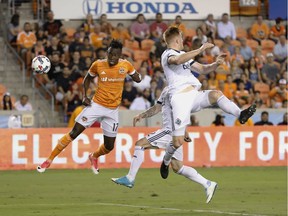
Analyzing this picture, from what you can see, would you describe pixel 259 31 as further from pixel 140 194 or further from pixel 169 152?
pixel 169 152

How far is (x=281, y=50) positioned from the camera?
33219mm

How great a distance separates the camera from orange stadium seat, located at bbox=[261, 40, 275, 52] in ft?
111

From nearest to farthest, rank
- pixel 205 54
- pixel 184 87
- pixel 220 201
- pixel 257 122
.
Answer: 1. pixel 184 87
2. pixel 220 201
3. pixel 257 122
4. pixel 205 54

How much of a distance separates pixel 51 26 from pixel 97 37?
4.58 feet

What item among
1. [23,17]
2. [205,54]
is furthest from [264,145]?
[23,17]

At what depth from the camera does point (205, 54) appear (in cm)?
3192

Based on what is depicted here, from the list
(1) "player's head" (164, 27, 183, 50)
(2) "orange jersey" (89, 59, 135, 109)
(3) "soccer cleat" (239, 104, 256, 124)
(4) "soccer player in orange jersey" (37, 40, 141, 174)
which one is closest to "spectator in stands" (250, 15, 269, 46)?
(4) "soccer player in orange jersey" (37, 40, 141, 174)

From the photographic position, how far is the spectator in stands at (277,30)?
33719mm

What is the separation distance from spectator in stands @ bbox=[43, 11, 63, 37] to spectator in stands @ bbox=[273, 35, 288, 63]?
274 inches

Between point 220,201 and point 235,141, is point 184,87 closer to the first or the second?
point 220,201

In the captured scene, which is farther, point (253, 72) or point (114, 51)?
point (253, 72)

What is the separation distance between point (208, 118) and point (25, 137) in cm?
550

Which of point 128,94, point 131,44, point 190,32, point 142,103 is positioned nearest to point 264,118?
point 142,103

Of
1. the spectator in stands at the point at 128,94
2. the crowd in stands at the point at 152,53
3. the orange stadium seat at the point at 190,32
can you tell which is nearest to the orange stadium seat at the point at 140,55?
the crowd in stands at the point at 152,53
